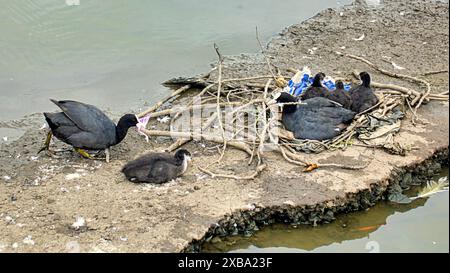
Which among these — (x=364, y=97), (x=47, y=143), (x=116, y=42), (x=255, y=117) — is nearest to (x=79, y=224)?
(x=47, y=143)

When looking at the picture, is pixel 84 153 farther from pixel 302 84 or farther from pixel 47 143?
pixel 302 84

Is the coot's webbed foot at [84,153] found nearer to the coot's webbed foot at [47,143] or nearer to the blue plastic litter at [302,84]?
the coot's webbed foot at [47,143]

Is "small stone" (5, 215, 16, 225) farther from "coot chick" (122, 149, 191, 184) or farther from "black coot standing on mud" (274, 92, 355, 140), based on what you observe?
"black coot standing on mud" (274, 92, 355, 140)

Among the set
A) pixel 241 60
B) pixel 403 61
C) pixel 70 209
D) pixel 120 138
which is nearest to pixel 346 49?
pixel 403 61

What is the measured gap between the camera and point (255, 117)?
27.3 ft

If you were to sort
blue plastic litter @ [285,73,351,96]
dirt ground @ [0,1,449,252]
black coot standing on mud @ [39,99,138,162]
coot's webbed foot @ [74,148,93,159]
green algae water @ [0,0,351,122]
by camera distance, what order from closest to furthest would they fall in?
1. dirt ground @ [0,1,449,252]
2. black coot standing on mud @ [39,99,138,162]
3. coot's webbed foot @ [74,148,93,159]
4. blue plastic litter @ [285,73,351,96]
5. green algae water @ [0,0,351,122]

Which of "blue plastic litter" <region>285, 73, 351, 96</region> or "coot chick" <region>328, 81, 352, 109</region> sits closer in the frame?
"coot chick" <region>328, 81, 352, 109</region>

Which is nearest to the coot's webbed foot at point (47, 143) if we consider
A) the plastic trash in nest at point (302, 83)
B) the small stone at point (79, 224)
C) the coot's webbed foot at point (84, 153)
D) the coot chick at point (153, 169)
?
the coot's webbed foot at point (84, 153)

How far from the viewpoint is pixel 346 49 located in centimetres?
1058

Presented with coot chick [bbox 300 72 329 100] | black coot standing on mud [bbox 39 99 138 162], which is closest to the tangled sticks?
coot chick [bbox 300 72 329 100]

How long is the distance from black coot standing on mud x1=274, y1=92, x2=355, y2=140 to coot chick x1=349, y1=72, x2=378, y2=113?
290mm

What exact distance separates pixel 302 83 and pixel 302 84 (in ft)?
0.09

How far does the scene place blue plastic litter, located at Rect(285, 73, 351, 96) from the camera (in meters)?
8.84

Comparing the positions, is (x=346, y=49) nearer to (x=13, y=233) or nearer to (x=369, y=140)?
(x=369, y=140)
